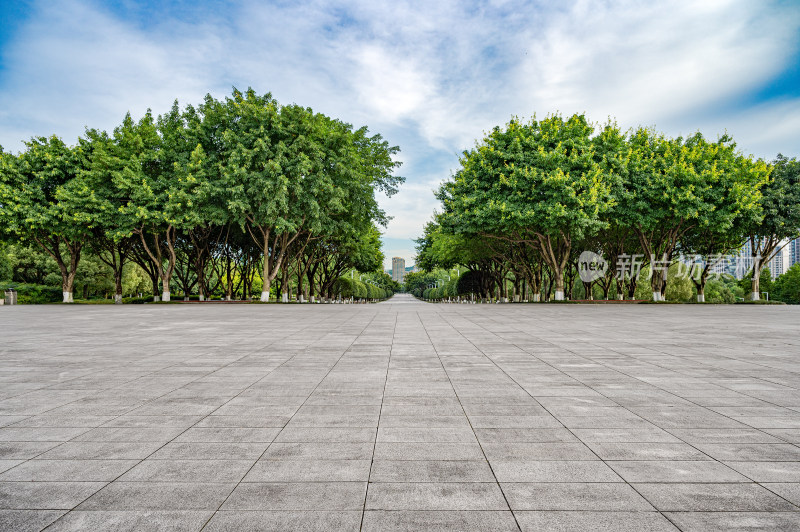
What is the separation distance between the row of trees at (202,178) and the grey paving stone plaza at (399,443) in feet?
59.3

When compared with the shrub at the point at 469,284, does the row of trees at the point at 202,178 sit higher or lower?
higher

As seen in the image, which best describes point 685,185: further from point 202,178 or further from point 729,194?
point 202,178

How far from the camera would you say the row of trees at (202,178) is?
24375 millimetres

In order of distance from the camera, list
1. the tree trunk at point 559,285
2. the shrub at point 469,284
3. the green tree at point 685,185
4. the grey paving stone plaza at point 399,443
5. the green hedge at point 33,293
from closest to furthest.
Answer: the grey paving stone plaza at point 399,443
the green tree at point 685,185
the tree trunk at point 559,285
the green hedge at point 33,293
the shrub at point 469,284

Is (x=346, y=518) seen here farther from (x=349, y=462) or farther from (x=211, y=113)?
(x=211, y=113)

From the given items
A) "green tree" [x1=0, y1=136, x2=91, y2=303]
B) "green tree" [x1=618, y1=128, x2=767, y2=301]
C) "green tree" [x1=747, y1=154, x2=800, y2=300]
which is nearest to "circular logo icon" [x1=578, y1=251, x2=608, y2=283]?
"green tree" [x1=618, y1=128, x2=767, y2=301]

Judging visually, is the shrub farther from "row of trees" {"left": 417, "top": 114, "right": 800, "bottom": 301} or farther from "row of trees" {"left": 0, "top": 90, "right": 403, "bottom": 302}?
"row of trees" {"left": 0, "top": 90, "right": 403, "bottom": 302}

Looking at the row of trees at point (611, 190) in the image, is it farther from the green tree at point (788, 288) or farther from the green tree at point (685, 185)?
the green tree at point (788, 288)

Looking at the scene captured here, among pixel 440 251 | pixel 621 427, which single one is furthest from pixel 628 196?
pixel 621 427

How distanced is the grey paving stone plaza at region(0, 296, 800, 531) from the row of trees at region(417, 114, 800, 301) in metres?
18.3

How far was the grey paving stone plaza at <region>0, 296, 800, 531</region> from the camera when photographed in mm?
2529

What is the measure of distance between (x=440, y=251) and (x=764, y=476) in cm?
3384

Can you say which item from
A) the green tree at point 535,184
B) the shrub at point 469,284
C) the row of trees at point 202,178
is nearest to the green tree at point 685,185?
the green tree at point 535,184

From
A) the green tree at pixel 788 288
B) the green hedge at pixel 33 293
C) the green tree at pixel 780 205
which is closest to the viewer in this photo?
the green tree at pixel 780 205
